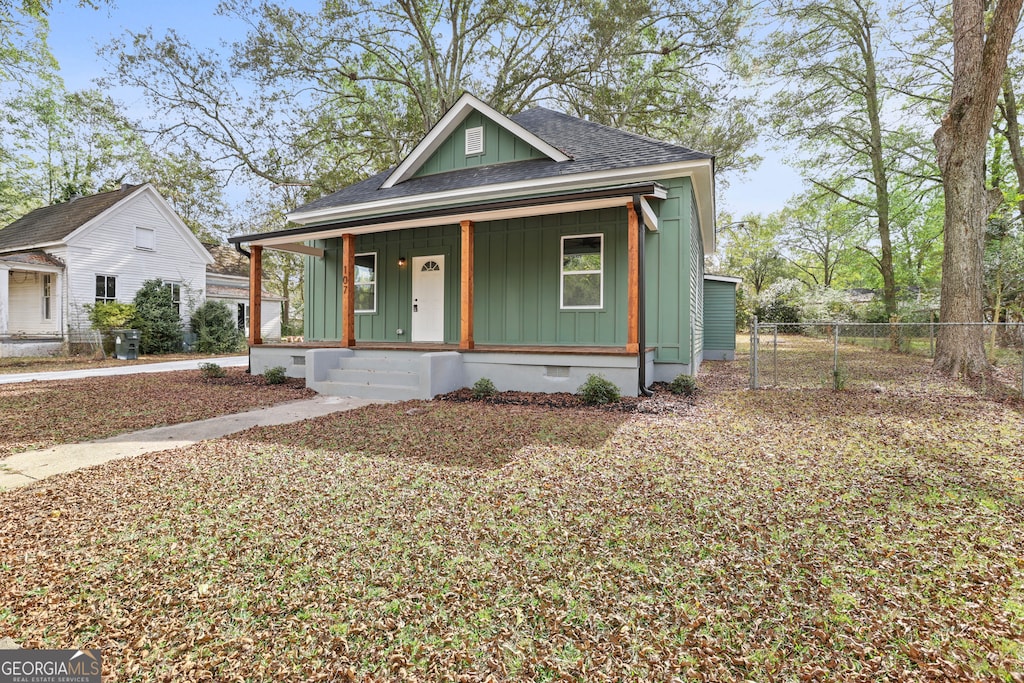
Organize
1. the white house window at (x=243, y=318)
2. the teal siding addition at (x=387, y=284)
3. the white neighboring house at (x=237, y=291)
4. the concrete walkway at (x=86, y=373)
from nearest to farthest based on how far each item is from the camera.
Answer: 1. the concrete walkway at (x=86, y=373)
2. the teal siding addition at (x=387, y=284)
3. the white neighboring house at (x=237, y=291)
4. the white house window at (x=243, y=318)

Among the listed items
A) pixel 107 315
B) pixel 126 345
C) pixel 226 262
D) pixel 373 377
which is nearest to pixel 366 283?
pixel 373 377

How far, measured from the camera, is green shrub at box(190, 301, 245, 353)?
19250mm

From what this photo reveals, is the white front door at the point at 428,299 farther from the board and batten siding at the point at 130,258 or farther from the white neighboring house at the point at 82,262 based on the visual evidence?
the board and batten siding at the point at 130,258

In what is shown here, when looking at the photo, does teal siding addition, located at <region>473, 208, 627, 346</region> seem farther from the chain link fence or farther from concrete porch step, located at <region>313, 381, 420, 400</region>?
concrete porch step, located at <region>313, 381, 420, 400</region>

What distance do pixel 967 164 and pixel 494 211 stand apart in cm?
892

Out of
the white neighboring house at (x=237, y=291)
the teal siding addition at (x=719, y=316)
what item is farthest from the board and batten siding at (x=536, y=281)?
the white neighboring house at (x=237, y=291)

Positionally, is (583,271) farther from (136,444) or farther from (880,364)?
(880,364)

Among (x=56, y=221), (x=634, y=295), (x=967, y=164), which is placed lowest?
(x=634, y=295)

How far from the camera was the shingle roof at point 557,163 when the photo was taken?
357 inches

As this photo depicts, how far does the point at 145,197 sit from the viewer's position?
18750 mm

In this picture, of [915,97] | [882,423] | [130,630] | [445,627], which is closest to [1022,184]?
[915,97]

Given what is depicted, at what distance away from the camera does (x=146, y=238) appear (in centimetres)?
1881

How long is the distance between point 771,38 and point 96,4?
1977cm

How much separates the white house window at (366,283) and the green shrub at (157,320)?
1100cm
